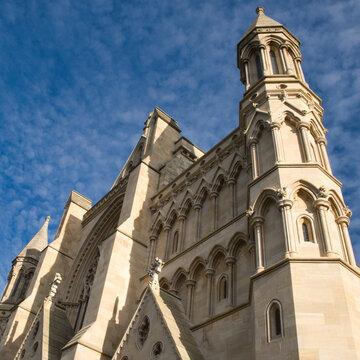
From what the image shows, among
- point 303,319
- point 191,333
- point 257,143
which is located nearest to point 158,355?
point 191,333

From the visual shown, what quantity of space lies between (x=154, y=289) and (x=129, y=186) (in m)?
8.14

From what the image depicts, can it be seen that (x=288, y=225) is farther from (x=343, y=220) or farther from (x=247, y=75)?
(x=247, y=75)

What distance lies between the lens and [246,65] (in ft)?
53.0

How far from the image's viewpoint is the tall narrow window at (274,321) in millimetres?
8299

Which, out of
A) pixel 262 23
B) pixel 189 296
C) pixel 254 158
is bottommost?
pixel 189 296

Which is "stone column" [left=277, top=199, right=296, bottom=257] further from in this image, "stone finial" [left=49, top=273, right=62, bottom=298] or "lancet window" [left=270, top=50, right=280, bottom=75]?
"stone finial" [left=49, top=273, right=62, bottom=298]

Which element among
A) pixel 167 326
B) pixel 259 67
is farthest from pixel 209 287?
pixel 259 67

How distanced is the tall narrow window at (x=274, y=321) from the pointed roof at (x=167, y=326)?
8.17ft

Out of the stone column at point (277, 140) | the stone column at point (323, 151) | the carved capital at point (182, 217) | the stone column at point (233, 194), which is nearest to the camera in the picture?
the stone column at point (277, 140)

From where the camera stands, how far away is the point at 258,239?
10133mm

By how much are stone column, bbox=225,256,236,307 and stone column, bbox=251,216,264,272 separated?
206 centimetres

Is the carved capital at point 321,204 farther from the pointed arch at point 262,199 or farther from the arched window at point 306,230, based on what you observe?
the pointed arch at point 262,199

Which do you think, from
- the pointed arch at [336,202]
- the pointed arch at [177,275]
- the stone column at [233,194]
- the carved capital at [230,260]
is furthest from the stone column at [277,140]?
the pointed arch at [177,275]

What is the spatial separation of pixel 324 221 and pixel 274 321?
8.27 feet
